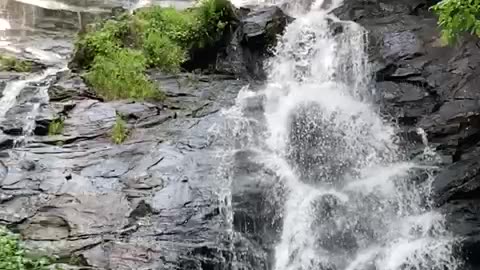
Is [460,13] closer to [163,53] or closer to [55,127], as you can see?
[55,127]

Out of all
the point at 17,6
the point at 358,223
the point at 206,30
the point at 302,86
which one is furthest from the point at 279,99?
the point at 17,6

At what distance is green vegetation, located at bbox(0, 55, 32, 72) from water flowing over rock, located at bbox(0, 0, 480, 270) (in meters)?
0.55

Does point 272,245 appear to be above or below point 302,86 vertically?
below

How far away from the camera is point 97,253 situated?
750cm

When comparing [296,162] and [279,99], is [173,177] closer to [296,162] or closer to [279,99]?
[296,162]

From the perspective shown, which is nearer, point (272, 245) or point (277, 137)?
point (272, 245)

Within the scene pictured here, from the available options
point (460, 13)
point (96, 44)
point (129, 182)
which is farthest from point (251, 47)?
point (460, 13)

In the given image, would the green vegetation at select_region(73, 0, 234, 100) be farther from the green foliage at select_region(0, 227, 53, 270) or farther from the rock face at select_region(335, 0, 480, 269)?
the green foliage at select_region(0, 227, 53, 270)

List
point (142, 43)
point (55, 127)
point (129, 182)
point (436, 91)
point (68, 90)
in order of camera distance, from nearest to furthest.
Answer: point (129, 182) → point (55, 127) → point (436, 91) → point (68, 90) → point (142, 43)

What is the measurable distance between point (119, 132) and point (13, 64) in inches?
184

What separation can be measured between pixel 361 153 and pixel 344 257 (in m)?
2.22

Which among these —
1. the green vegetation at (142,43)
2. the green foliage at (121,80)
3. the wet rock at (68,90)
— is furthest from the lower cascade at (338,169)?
the wet rock at (68,90)

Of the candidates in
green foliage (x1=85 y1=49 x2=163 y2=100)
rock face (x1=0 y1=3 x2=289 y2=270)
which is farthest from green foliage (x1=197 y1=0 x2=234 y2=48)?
green foliage (x1=85 y1=49 x2=163 y2=100)

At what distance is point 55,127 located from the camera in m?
9.91
